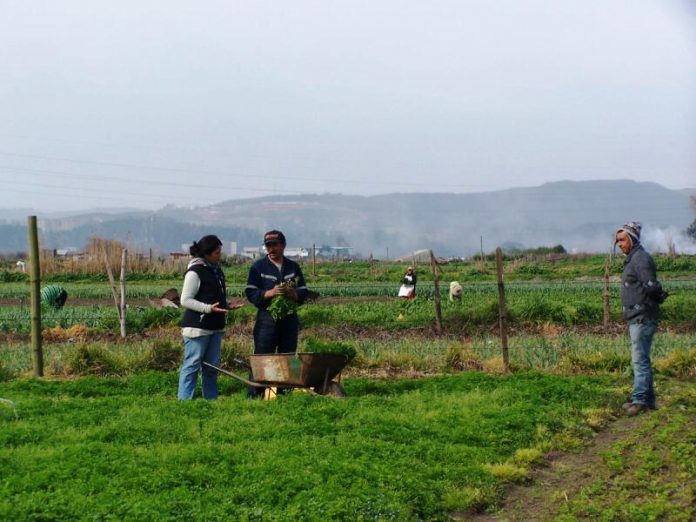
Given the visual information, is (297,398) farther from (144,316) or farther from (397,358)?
(144,316)

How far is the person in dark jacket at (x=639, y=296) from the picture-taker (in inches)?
423

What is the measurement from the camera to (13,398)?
37.2 ft

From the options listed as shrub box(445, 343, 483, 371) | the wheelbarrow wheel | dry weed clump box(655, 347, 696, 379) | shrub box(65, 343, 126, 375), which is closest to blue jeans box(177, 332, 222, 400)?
the wheelbarrow wheel

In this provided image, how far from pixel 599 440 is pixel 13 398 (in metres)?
6.59

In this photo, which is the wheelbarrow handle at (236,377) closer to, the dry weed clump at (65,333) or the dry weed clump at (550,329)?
the dry weed clump at (65,333)

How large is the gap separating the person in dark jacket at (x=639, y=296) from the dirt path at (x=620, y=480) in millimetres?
742

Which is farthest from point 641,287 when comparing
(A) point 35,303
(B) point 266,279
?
(A) point 35,303

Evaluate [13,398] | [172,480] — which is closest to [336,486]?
[172,480]

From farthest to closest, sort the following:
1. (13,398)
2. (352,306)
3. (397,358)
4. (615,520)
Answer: (352,306) < (397,358) < (13,398) < (615,520)

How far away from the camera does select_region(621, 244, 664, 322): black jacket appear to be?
10.7 metres

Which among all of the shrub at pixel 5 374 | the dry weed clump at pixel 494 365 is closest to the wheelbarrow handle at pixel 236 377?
the shrub at pixel 5 374

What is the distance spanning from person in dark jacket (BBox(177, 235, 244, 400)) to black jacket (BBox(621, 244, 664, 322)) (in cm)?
434

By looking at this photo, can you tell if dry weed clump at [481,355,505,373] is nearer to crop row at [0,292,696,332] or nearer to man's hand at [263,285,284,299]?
man's hand at [263,285,284,299]

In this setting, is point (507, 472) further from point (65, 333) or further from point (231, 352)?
point (65, 333)
